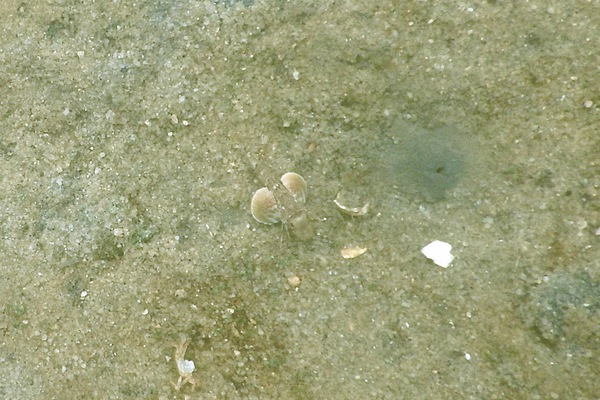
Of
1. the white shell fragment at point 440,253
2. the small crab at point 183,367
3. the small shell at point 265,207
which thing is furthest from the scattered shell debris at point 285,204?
the small crab at point 183,367

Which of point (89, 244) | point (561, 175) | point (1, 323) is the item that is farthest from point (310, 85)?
point (1, 323)

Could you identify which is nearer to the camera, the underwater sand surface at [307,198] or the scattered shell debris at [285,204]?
the underwater sand surface at [307,198]

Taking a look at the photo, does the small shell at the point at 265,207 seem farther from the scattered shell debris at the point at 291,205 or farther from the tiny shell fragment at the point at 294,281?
the tiny shell fragment at the point at 294,281

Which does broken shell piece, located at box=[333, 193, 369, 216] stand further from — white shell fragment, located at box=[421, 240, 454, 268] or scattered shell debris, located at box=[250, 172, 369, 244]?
white shell fragment, located at box=[421, 240, 454, 268]

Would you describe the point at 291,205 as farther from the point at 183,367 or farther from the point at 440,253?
the point at 183,367

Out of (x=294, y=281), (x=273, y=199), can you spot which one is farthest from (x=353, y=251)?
(x=273, y=199)

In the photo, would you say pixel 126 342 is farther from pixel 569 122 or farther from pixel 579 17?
pixel 579 17
